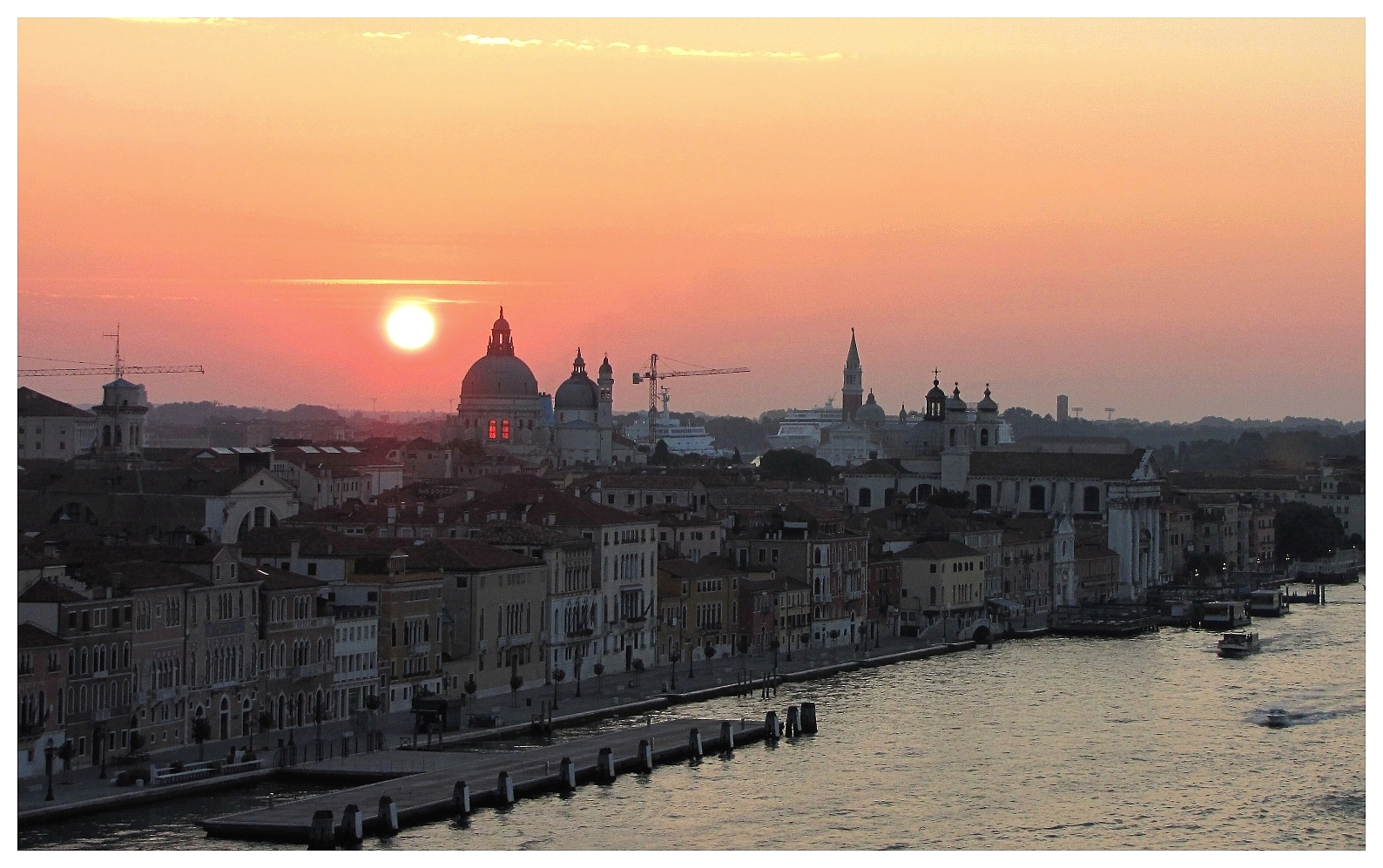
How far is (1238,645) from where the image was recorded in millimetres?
45750

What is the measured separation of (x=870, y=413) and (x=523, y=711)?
99.8 metres

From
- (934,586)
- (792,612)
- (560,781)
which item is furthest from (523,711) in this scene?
(934,586)

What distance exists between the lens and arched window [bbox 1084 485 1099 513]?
71.4m

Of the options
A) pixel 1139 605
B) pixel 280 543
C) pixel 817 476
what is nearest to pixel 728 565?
pixel 280 543

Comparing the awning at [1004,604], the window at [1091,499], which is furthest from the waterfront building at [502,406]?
the awning at [1004,604]

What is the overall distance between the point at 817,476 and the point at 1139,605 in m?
34.9

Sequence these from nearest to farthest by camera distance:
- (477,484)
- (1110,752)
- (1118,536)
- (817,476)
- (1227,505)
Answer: (1110,752)
(477,484)
(1118,536)
(1227,505)
(817,476)

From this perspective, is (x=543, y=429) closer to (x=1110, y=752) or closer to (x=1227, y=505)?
(x=1227, y=505)

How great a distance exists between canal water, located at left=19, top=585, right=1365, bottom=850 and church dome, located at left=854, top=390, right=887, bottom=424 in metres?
89.7

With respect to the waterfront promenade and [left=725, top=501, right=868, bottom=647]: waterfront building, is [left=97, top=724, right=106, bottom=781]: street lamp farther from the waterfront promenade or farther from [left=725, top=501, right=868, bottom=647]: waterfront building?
[left=725, top=501, right=868, bottom=647]: waterfront building

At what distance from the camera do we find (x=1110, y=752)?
104 feet

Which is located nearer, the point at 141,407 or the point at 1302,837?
the point at 1302,837

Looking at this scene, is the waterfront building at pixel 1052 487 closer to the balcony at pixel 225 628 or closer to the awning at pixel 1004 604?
the awning at pixel 1004 604

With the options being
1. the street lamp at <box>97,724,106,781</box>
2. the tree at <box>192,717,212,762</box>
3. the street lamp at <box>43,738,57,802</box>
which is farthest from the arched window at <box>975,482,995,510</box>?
the street lamp at <box>43,738,57,802</box>
